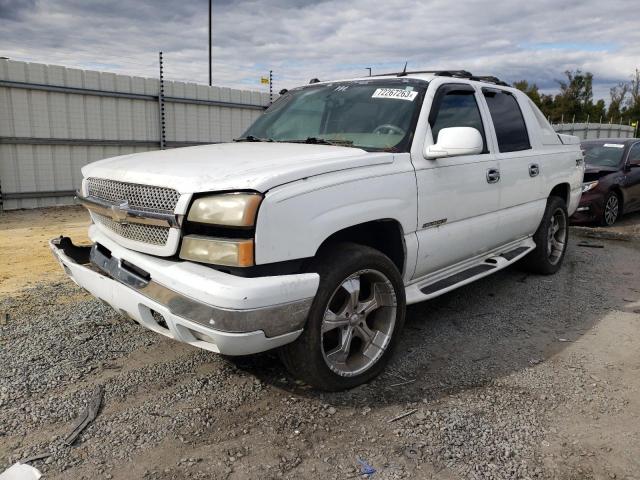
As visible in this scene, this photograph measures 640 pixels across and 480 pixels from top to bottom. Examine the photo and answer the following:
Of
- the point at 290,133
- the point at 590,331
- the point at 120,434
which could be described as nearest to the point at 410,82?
the point at 290,133

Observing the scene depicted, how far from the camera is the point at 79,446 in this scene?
2633 mm

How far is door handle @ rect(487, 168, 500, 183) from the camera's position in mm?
4264

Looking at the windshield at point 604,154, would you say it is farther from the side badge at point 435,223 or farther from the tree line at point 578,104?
the tree line at point 578,104

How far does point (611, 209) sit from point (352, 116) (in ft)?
24.2

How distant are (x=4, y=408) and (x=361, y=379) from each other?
201cm

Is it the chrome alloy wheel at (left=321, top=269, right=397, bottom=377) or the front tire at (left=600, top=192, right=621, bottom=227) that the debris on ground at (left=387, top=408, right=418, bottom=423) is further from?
the front tire at (left=600, top=192, right=621, bottom=227)

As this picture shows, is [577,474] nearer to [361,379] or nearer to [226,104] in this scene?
[361,379]

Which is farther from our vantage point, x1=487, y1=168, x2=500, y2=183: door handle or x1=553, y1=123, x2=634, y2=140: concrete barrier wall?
x1=553, y1=123, x2=634, y2=140: concrete barrier wall

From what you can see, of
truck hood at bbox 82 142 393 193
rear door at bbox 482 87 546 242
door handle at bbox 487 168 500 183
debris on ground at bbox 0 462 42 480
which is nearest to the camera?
debris on ground at bbox 0 462 42 480

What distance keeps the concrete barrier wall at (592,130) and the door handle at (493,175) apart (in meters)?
23.5

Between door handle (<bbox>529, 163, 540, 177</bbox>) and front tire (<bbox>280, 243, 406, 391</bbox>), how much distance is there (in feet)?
7.75

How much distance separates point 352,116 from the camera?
156 inches

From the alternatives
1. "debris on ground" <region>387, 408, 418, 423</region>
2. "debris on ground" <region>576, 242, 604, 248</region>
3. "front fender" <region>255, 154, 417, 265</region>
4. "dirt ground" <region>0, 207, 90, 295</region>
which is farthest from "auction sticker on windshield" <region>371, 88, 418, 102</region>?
"debris on ground" <region>576, 242, 604, 248</region>

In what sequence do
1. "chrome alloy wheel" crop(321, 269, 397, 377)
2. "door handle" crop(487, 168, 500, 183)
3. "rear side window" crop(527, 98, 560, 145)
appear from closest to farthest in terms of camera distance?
"chrome alloy wheel" crop(321, 269, 397, 377) < "door handle" crop(487, 168, 500, 183) < "rear side window" crop(527, 98, 560, 145)
